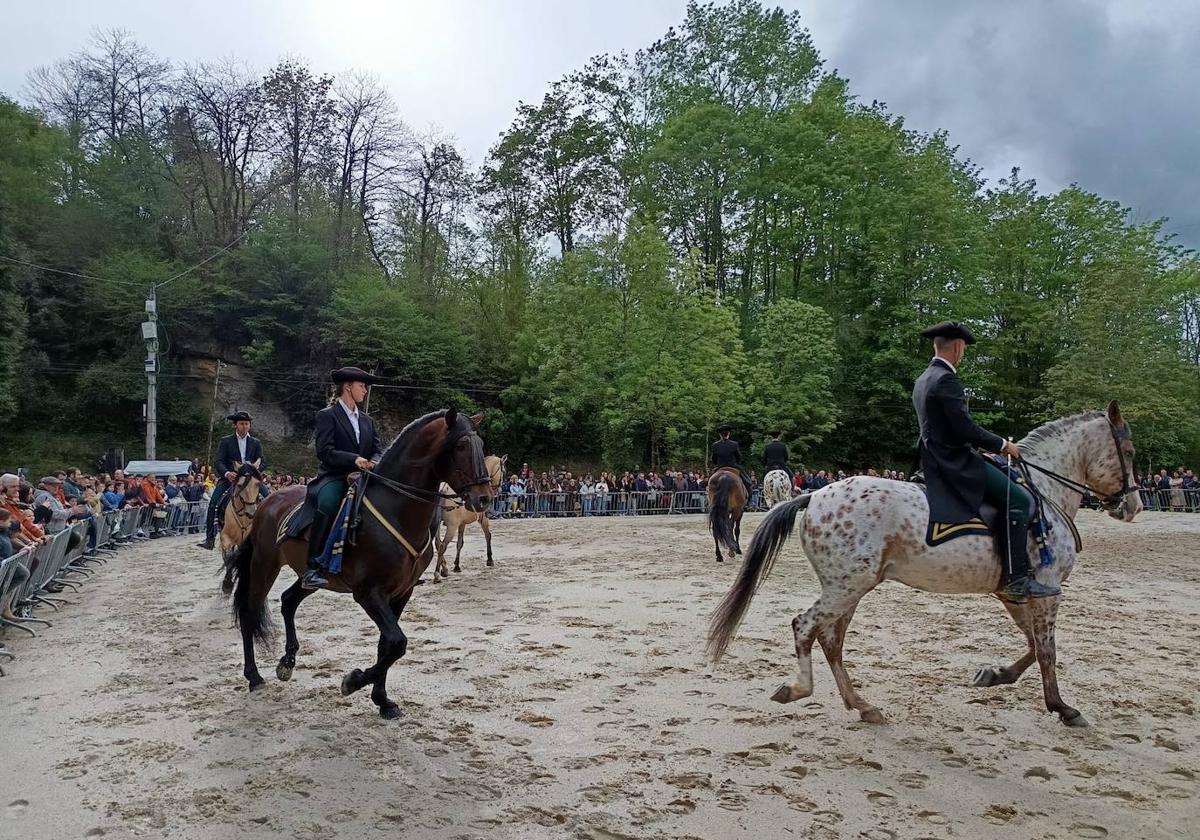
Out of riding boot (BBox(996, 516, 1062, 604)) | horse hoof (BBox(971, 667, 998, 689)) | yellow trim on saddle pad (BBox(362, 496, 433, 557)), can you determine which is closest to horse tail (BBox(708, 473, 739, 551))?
horse hoof (BBox(971, 667, 998, 689))

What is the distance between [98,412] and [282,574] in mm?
27898

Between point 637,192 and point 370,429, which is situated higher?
point 637,192

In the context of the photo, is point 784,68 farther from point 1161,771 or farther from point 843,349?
point 1161,771

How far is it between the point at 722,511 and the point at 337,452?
32.8 feet

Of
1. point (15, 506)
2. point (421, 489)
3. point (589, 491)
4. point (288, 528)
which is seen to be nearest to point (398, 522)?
point (421, 489)

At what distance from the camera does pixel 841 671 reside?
604cm

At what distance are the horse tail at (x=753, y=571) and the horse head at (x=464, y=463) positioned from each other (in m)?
2.00

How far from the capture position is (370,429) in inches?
278

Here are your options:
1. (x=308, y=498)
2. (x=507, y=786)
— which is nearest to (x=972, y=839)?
(x=507, y=786)

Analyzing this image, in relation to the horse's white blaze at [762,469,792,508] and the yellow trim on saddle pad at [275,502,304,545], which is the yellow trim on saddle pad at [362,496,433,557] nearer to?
the yellow trim on saddle pad at [275,502,304,545]

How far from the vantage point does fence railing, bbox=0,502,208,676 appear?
9242 millimetres

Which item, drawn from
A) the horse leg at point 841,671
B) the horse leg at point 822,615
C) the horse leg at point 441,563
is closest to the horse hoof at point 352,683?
the horse leg at point 822,615

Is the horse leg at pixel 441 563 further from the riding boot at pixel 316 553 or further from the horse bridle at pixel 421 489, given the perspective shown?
the horse bridle at pixel 421 489

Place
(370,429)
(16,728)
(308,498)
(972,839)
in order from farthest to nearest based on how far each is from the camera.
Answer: (370,429) → (308,498) → (16,728) → (972,839)
